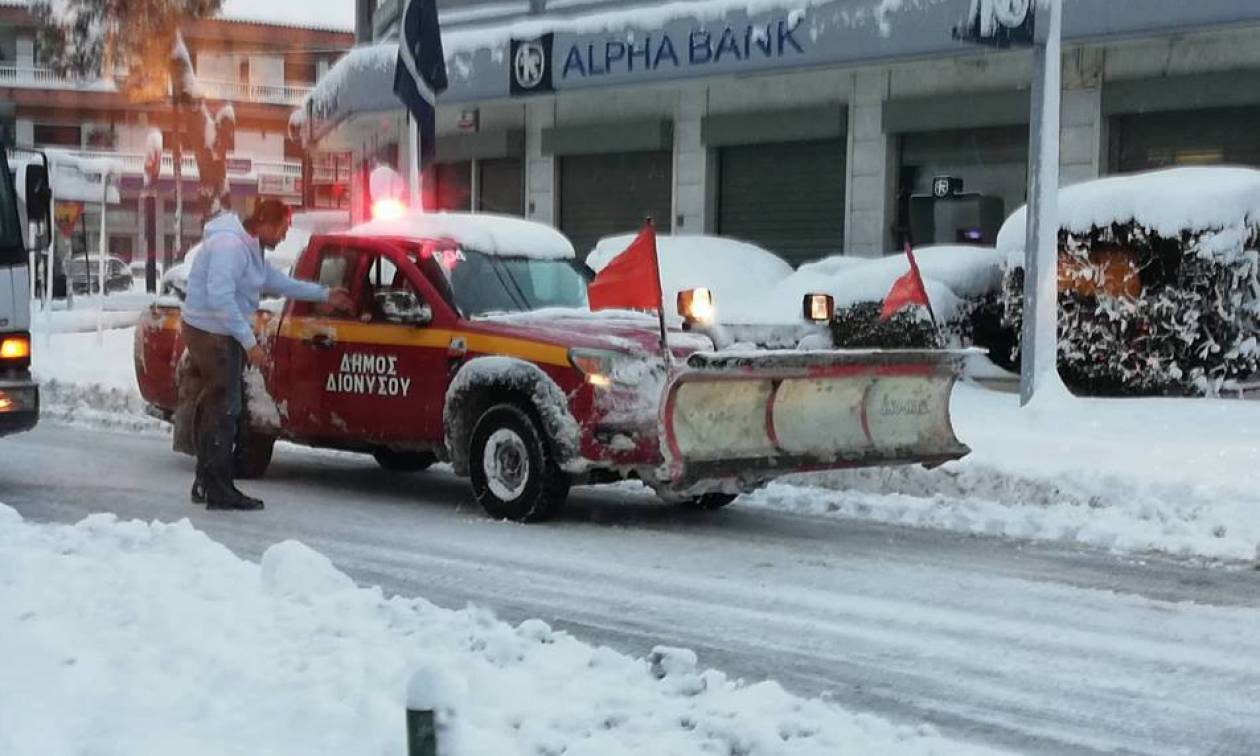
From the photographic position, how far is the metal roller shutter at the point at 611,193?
2325 centimetres

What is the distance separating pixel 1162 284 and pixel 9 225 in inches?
351

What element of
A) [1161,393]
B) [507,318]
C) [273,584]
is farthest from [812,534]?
[1161,393]

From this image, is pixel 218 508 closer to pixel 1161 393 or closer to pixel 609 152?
pixel 1161 393

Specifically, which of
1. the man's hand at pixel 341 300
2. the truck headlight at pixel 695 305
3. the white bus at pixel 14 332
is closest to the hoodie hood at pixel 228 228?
the man's hand at pixel 341 300

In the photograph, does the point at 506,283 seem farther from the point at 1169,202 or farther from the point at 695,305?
the point at 1169,202

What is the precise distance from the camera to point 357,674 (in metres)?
5.10

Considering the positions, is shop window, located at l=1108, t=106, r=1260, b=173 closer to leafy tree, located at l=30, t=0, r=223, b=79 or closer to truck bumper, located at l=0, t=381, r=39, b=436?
truck bumper, located at l=0, t=381, r=39, b=436

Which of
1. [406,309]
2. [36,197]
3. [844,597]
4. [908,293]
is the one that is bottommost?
[844,597]

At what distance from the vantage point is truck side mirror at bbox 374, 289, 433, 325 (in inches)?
380

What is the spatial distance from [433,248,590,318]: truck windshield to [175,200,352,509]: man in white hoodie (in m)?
1.04

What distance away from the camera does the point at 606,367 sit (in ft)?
28.6

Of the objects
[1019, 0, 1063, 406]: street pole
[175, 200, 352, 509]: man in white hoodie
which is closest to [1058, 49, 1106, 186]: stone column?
[1019, 0, 1063, 406]: street pole

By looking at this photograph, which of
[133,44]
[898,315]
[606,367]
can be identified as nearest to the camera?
[606,367]

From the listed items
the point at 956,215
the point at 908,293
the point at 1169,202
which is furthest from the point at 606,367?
the point at 956,215
